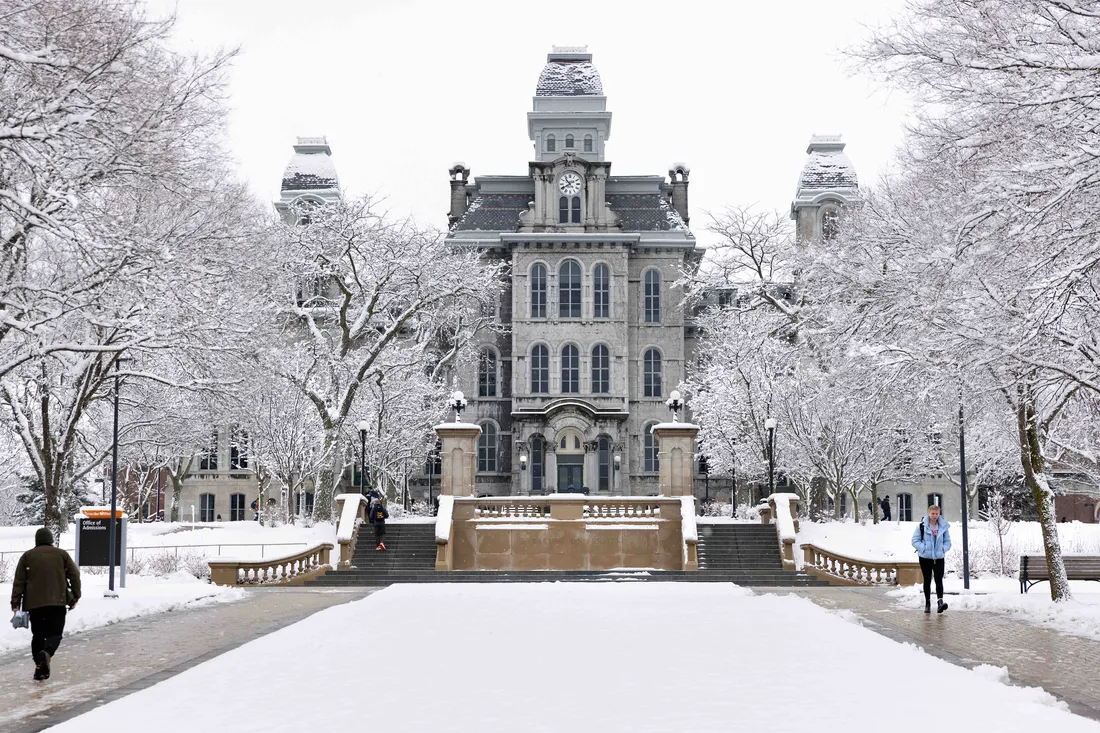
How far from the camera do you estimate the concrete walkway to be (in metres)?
11.2

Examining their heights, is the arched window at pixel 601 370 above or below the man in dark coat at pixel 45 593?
above

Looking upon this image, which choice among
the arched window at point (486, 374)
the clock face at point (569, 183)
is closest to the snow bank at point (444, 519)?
the arched window at point (486, 374)

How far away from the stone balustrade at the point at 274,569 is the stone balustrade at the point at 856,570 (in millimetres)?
12281

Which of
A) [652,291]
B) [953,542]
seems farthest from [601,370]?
[953,542]

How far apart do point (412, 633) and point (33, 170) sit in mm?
7329

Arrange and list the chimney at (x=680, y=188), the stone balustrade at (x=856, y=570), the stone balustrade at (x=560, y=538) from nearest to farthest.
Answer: the stone balustrade at (x=856, y=570), the stone balustrade at (x=560, y=538), the chimney at (x=680, y=188)

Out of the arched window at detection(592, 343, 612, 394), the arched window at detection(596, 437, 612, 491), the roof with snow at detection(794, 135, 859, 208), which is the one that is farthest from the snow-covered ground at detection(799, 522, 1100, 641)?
the roof with snow at detection(794, 135, 859, 208)

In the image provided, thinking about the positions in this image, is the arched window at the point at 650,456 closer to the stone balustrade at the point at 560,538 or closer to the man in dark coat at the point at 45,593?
the stone balustrade at the point at 560,538

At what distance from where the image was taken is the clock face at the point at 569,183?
186 ft

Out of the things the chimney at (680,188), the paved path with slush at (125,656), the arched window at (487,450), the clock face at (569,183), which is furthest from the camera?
the chimney at (680,188)

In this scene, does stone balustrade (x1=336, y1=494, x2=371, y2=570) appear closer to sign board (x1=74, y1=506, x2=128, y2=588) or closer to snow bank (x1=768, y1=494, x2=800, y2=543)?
sign board (x1=74, y1=506, x2=128, y2=588)

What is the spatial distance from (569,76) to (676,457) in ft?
118

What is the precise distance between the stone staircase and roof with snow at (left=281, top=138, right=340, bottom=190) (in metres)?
36.5

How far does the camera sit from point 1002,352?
1627 cm
